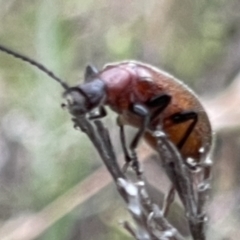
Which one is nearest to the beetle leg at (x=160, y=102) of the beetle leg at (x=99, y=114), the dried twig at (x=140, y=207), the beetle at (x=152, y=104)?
the beetle at (x=152, y=104)

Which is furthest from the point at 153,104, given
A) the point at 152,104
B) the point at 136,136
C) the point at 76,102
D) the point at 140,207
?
the point at 140,207

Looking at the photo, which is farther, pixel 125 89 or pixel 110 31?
pixel 110 31

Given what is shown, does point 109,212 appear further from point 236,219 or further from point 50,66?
point 50,66

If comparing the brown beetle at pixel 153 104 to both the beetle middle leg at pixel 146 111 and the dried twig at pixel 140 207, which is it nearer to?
the beetle middle leg at pixel 146 111

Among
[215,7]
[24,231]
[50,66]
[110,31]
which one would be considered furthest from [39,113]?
[215,7]

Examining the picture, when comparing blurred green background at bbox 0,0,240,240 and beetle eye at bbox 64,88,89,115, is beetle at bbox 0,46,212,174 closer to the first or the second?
beetle eye at bbox 64,88,89,115
